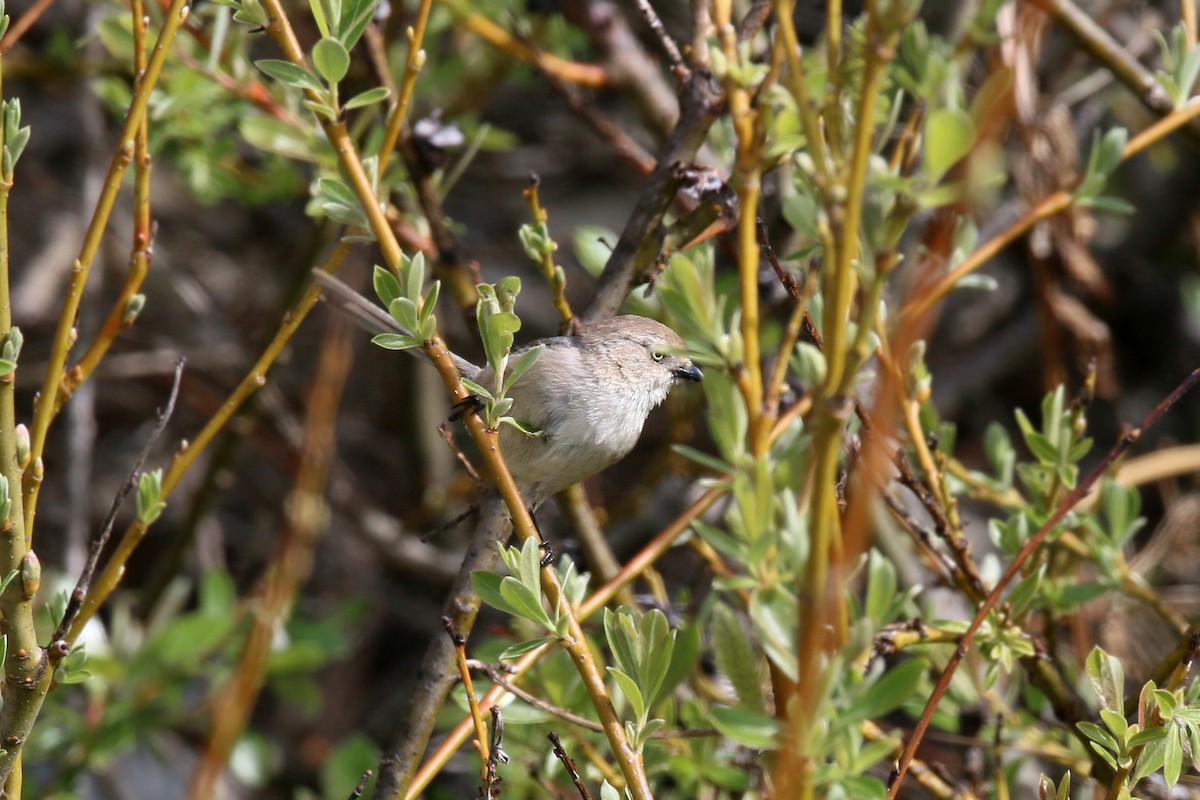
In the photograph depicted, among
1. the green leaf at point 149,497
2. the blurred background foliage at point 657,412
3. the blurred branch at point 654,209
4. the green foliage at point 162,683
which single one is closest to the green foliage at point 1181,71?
the blurred background foliage at point 657,412

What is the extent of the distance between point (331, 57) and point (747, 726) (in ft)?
2.99

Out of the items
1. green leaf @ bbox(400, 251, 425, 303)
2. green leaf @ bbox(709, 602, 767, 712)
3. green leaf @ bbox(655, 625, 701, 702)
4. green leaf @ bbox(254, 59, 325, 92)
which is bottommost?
green leaf @ bbox(655, 625, 701, 702)

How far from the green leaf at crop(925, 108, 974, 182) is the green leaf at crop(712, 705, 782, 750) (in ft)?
1.64

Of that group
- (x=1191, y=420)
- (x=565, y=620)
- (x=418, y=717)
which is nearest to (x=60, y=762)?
(x=418, y=717)

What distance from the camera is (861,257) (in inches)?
55.1

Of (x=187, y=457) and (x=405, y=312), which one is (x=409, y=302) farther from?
(x=187, y=457)

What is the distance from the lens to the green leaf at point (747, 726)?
108cm

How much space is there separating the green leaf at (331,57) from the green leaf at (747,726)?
0.87 m

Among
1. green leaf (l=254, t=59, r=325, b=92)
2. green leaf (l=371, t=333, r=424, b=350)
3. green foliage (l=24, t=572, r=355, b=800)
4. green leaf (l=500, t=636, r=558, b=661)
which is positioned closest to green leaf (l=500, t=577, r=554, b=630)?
green leaf (l=500, t=636, r=558, b=661)

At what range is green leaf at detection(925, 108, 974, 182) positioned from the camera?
3.35ft

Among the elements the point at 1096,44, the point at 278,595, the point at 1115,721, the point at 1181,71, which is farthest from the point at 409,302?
the point at 1096,44

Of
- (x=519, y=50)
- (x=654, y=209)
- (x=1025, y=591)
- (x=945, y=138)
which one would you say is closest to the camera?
(x=945, y=138)

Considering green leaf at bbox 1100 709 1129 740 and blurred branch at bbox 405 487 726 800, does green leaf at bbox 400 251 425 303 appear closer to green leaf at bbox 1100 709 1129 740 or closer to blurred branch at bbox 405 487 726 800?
blurred branch at bbox 405 487 726 800

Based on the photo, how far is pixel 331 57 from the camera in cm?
146
